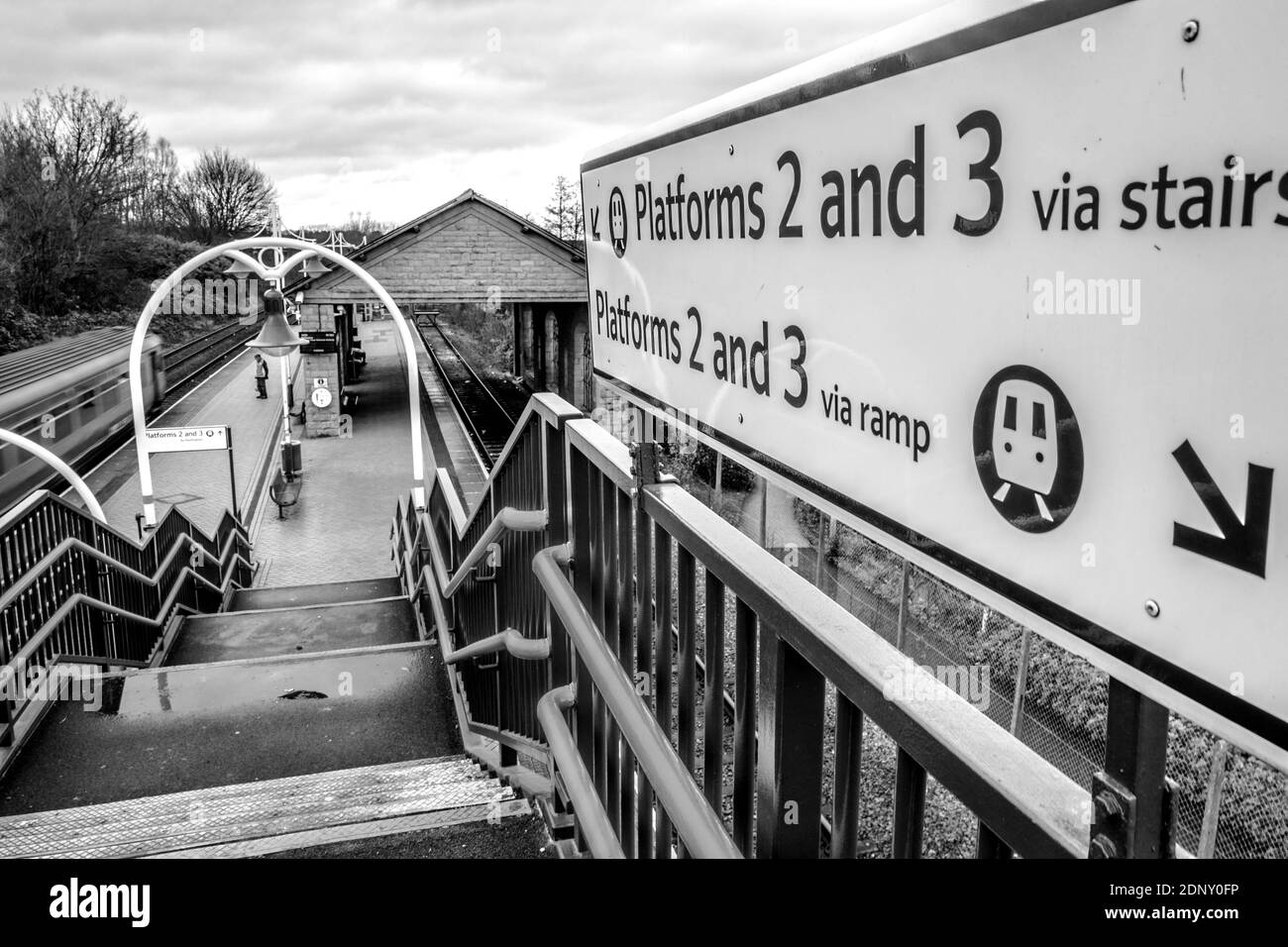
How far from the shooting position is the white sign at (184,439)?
1217 cm

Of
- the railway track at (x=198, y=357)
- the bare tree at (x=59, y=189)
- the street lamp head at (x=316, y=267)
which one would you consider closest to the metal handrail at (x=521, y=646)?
the street lamp head at (x=316, y=267)

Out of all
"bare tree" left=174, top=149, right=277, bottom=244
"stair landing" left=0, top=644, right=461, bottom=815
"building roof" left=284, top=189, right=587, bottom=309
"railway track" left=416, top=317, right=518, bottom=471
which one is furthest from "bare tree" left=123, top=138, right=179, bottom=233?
"stair landing" left=0, top=644, right=461, bottom=815

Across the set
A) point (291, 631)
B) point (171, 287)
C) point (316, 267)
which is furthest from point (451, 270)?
point (291, 631)

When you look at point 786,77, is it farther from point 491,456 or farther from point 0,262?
point 0,262

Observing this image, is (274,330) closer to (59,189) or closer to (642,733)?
(642,733)

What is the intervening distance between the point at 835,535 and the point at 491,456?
8.98 meters

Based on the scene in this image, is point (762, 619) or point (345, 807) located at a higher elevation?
point (762, 619)

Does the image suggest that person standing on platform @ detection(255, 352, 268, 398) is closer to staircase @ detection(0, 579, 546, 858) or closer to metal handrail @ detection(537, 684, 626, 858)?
staircase @ detection(0, 579, 546, 858)

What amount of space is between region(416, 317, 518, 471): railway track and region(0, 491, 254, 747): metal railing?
623cm

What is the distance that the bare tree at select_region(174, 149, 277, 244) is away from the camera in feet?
244

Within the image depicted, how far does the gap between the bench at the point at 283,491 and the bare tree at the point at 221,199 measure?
6231 cm

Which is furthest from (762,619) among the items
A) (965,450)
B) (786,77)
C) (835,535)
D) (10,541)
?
(835,535)

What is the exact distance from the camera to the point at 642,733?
2029 millimetres
